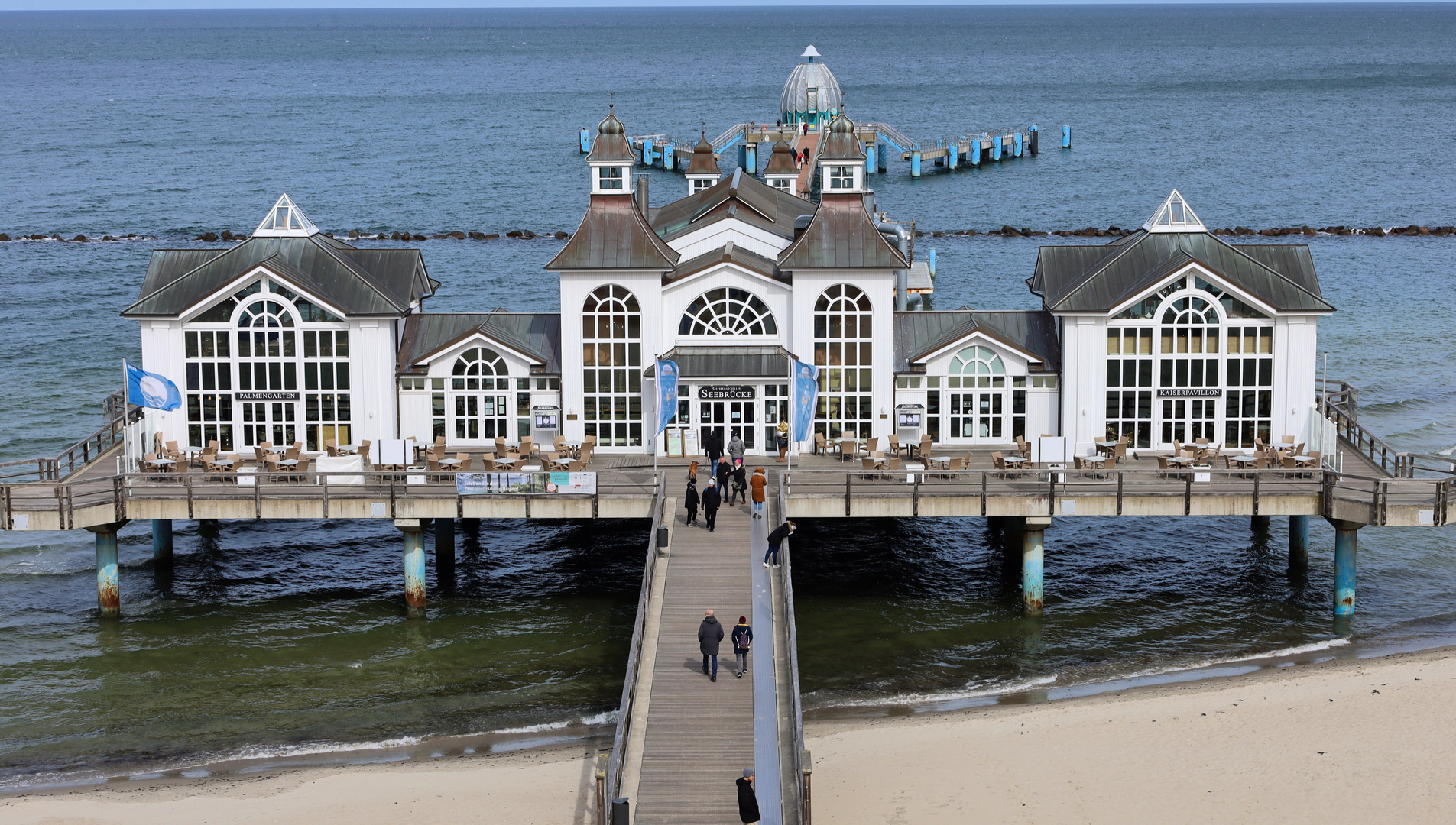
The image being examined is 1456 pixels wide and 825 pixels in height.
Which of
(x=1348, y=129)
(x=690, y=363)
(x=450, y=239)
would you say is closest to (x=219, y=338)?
(x=690, y=363)

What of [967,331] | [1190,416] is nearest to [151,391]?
[967,331]

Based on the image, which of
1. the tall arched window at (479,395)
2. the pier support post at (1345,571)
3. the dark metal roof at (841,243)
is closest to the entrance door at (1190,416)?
the pier support post at (1345,571)

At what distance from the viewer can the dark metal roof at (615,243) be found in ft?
140

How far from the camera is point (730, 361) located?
141ft

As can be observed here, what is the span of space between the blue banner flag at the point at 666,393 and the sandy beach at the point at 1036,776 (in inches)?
421

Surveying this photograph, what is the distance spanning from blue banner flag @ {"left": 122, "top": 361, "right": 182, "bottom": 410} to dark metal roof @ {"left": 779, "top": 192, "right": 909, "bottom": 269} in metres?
14.9

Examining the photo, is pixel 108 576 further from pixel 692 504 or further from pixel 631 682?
pixel 631 682

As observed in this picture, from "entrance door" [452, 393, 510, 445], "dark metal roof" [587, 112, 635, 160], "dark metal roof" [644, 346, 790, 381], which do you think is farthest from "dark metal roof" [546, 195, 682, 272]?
"entrance door" [452, 393, 510, 445]

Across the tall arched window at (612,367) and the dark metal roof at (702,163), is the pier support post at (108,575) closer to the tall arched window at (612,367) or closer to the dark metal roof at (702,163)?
the tall arched window at (612,367)

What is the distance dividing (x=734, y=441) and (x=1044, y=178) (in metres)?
94.6

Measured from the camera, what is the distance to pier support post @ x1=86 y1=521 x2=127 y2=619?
39.2 meters

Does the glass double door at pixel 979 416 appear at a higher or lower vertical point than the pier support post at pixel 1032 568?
higher

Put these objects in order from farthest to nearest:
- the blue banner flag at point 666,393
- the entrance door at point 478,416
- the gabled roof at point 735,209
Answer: the gabled roof at point 735,209, the entrance door at point 478,416, the blue banner flag at point 666,393

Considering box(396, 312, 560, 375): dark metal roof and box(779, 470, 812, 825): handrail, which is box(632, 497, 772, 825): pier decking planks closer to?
box(779, 470, 812, 825): handrail
